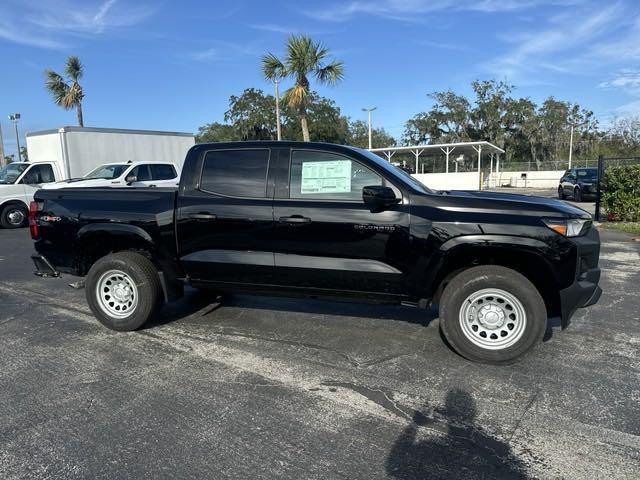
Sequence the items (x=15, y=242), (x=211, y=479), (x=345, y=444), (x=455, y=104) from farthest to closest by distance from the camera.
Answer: (x=455, y=104) < (x=15, y=242) < (x=345, y=444) < (x=211, y=479)

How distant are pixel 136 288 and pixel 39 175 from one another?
13045 millimetres

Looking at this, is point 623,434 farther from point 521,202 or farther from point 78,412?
point 78,412

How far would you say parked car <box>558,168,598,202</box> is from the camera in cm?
2048

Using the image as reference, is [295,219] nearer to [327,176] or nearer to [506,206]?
[327,176]

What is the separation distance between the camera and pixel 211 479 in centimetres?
271

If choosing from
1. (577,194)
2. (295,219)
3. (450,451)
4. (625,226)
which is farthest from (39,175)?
(577,194)

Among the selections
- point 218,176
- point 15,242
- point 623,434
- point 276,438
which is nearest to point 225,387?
point 276,438

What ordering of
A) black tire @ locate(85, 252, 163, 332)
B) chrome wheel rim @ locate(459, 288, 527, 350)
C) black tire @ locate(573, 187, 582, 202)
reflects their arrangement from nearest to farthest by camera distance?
chrome wheel rim @ locate(459, 288, 527, 350) < black tire @ locate(85, 252, 163, 332) < black tire @ locate(573, 187, 582, 202)

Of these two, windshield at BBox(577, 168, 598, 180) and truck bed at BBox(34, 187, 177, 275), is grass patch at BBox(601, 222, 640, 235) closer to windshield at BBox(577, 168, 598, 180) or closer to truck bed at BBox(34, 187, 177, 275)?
windshield at BBox(577, 168, 598, 180)

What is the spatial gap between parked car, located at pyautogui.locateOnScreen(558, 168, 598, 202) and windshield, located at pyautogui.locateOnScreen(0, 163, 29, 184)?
67.9 ft

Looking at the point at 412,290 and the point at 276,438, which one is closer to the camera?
the point at 276,438

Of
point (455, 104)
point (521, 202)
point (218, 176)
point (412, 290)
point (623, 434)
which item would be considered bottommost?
point (623, 434)

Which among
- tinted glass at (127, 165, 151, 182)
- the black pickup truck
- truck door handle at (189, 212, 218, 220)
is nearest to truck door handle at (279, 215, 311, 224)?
the black pickup truck

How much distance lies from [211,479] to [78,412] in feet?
4.40
